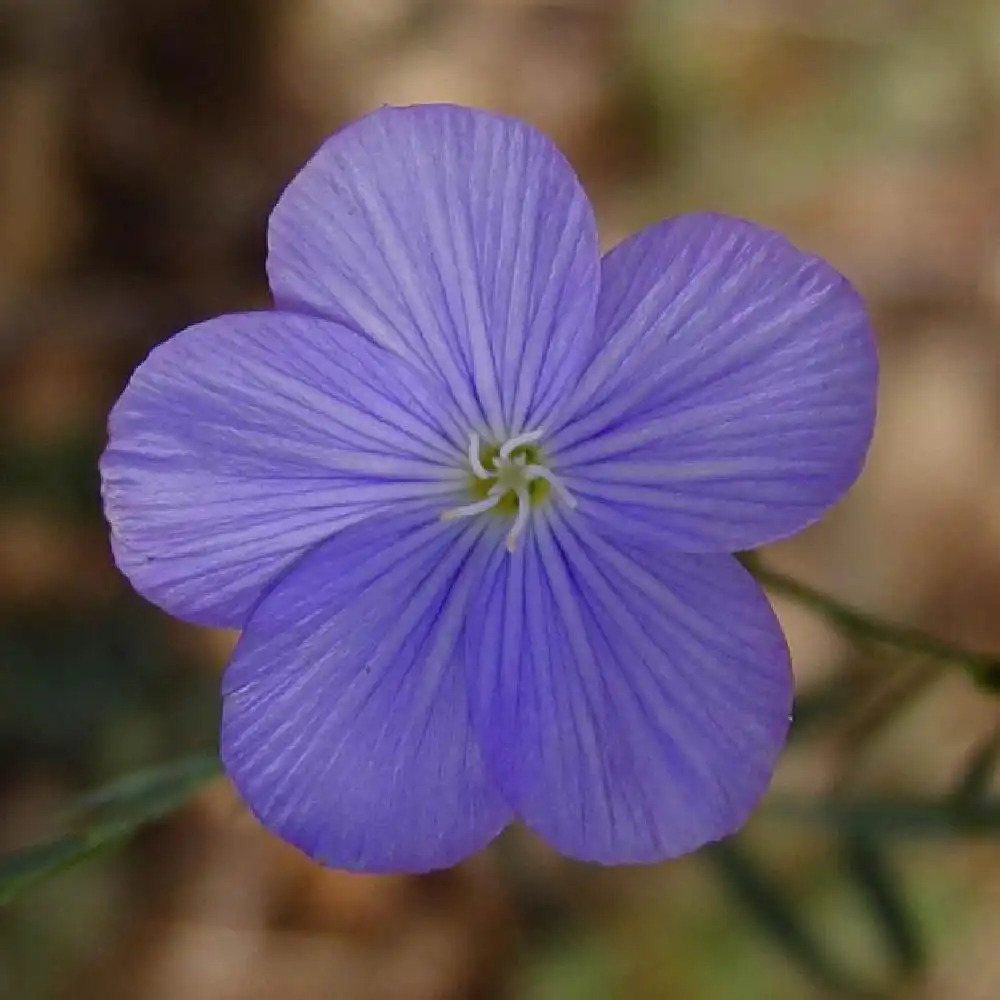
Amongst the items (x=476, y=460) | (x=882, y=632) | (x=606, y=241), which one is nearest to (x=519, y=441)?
(x=476, y=460)

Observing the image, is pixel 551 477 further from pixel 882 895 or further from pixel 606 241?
pixel 606 241

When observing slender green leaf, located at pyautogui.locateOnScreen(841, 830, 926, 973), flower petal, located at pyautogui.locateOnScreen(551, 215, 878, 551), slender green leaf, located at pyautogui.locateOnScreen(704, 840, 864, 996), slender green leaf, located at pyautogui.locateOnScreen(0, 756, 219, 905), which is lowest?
slender green leaf, located at pyautogui.locateOnScreen(704, 840, 864, 996)

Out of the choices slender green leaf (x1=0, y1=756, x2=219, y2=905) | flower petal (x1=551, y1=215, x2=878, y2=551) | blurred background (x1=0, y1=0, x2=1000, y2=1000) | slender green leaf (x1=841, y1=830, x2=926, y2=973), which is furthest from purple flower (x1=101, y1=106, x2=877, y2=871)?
blurred background (x1=0, y1=0, x2=1000, y2=1000)

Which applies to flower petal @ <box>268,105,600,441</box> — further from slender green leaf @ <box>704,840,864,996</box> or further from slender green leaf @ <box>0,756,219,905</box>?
slender green leaf @ <box>704,840,864,996</box>

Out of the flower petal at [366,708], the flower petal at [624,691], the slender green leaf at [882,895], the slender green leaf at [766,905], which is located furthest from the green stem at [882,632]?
the slender green leaf at [766,905]

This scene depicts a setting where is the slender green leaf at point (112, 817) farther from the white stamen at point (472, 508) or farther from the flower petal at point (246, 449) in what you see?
the white stamen at point (472, 508)
